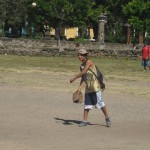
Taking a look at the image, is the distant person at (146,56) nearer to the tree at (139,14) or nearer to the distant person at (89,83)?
the distant person at (89,83)

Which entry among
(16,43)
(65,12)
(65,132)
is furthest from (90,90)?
(65,12)

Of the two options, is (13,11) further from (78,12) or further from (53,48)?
(53,48)

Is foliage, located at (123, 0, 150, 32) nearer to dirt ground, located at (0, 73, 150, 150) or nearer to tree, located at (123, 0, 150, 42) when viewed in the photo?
tree, located at (123, 0, 150, 42)

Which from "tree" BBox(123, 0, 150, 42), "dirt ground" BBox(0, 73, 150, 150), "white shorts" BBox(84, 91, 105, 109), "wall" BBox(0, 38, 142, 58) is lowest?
"wall" BBox(0, 38, 142, 58)

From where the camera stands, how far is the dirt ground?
1048 centimetres

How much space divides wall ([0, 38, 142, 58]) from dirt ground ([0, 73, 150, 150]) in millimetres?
26912

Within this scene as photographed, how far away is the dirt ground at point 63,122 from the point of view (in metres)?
10.5

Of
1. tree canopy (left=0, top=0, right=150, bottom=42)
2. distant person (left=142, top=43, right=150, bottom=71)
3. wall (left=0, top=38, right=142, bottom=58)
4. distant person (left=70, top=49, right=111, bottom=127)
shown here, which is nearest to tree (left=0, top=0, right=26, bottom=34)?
tree canopy (left=0, top=0, right=150, bottom=42)

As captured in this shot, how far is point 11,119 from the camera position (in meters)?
13.2

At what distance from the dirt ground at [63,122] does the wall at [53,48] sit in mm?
26912

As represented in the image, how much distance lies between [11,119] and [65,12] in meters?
53.0

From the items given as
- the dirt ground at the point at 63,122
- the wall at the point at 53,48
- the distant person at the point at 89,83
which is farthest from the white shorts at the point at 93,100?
the wall at the point at 53,48

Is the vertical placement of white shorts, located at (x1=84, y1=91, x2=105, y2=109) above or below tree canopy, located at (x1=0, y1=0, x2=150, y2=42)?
below

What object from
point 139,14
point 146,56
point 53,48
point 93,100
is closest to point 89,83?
point 93,100
